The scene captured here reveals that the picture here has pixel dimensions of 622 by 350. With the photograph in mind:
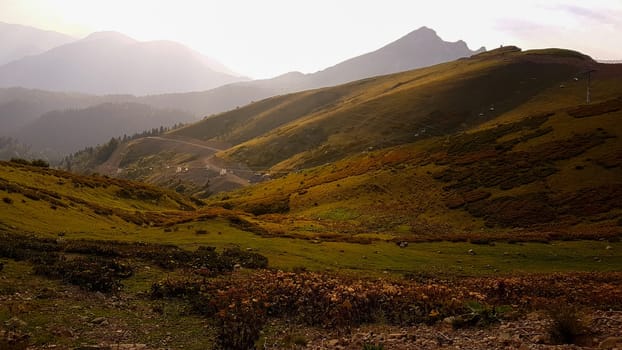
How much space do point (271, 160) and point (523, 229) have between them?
14508 centimetres

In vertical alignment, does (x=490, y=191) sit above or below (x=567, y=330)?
below

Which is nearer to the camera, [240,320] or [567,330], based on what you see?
[567,330]

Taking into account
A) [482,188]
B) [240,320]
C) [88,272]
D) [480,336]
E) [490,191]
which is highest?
[88,272]

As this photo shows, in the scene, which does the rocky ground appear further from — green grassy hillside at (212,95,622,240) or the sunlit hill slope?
the sunlit hill slope

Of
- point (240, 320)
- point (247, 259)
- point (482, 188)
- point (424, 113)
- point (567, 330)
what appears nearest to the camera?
point (567, 330)

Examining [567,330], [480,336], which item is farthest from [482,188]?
[567,330]

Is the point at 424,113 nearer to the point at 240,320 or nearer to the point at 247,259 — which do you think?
the point at 247,259

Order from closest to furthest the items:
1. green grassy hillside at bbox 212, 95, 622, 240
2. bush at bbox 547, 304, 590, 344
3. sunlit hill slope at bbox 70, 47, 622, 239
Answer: bush at bbox 547, 304, 590, 344 < green grassy hillside at bbox 212, 95, 622, 240 < sunlit hill slope at bbox 70, 47, 622, 239

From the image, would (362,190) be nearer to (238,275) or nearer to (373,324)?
(238,275)

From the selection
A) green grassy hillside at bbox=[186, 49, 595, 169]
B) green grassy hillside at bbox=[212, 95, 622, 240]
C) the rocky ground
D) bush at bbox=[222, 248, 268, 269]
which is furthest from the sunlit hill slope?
green grassy hillside at bbox=[186, 49, 595, 169]

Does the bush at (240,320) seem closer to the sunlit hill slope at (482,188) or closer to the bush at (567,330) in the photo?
the bush at (567,330)

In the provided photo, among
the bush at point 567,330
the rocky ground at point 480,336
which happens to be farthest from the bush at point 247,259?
the bush at point 567,330

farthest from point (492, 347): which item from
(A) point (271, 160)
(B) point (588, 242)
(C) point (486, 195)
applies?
(A) point (271, 160)

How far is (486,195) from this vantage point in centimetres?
5497
